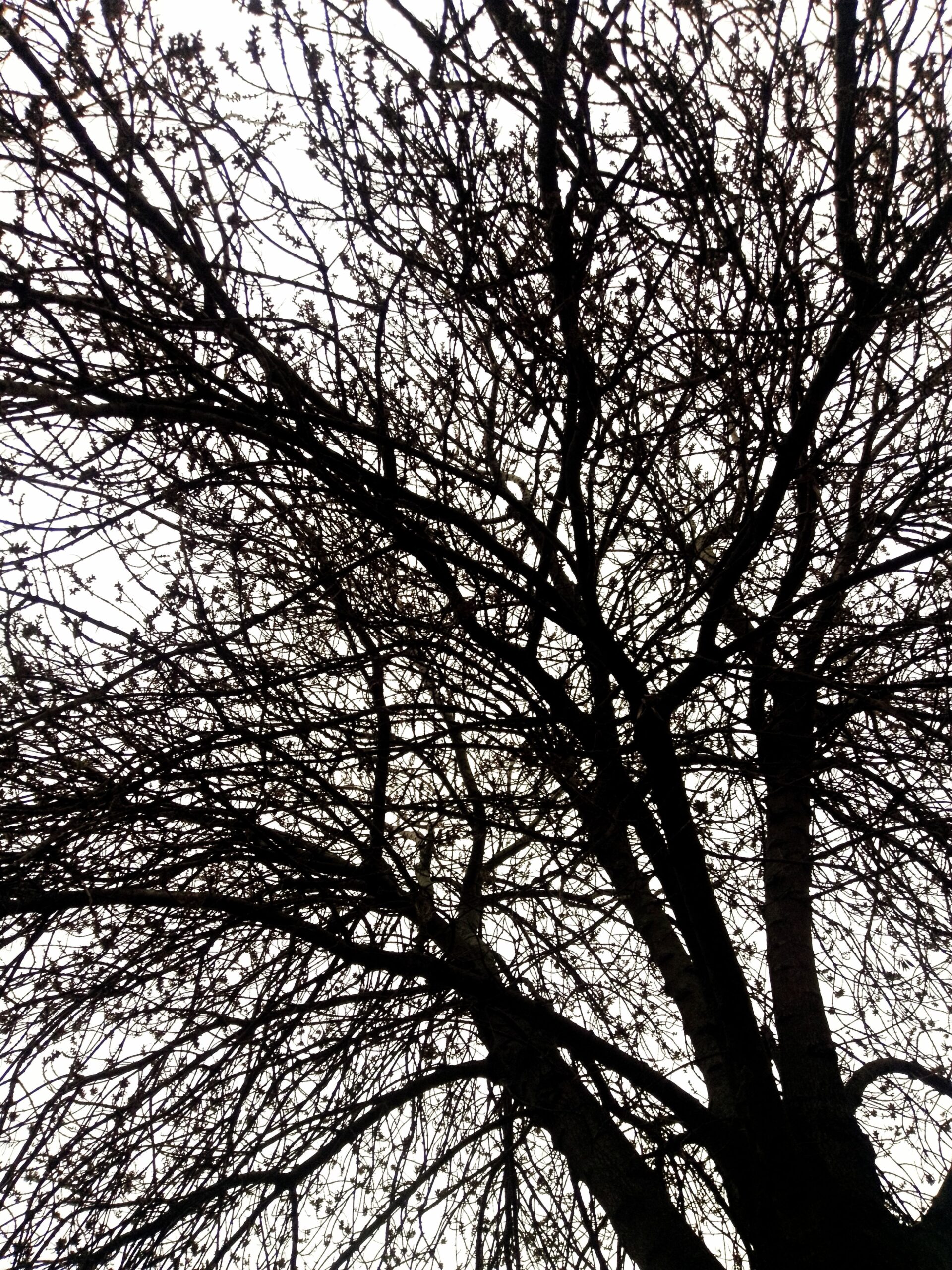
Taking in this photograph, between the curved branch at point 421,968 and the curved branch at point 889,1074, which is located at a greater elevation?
the curved branch at point 421,968

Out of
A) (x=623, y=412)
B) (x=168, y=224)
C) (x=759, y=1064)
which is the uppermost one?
(x=168, y=224)

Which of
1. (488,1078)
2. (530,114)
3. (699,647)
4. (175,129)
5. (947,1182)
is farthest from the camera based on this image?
(488,1078)

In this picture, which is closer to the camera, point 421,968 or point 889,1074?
point 421,968

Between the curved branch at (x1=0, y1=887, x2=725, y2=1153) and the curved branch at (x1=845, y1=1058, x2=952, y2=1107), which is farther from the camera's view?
the curved branch at (x1=845, y1=1058, x2=952, y2=1107)

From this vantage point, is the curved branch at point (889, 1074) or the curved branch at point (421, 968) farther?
the curved branch at point (889, 1074)

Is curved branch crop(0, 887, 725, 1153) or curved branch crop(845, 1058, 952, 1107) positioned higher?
curved branch crop(0, 887, 725, 1153)

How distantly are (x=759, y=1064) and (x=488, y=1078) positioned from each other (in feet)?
4.55

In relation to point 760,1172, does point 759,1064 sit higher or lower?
higher

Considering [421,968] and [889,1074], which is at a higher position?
[421,968]

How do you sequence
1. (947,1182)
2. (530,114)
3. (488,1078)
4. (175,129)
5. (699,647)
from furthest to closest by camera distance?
(488,1078) < (699,647) < (947,1182) < (530,114) < (175,129)

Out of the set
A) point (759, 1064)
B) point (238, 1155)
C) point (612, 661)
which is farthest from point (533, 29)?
point (238, 1155)

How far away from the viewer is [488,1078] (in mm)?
4473

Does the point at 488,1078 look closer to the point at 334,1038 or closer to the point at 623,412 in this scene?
the point at 334,1038

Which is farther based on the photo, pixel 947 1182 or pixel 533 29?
pixel 947 1182
